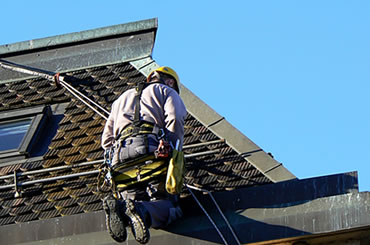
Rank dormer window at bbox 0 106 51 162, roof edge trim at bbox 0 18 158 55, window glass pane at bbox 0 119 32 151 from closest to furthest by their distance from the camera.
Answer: dormer window at bbox 0 106 51 162 → window glass pane at bbox 0 119 32 151 → roof edge trim at bbox 0 18 158 55

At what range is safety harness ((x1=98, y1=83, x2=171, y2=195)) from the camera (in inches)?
365

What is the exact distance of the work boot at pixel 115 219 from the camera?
8.67m

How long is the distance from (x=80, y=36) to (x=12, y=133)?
1678 millimetres

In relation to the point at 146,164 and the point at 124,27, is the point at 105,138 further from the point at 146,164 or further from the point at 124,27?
the point at 124,27

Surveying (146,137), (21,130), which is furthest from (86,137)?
(146,137)

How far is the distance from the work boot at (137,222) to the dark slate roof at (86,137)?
1259 mm

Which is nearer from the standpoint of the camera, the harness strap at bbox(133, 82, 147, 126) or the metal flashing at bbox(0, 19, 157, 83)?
the harness strap at bbox(133, 82, 147, 126)

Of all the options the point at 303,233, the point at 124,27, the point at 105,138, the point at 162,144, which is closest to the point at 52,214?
the point at 105,138

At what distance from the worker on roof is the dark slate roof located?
0.73 meters

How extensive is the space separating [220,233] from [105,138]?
1.47 metres

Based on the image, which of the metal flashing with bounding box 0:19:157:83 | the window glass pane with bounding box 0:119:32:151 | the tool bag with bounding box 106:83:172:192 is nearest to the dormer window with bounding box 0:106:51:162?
the window glass pane with bounding box 0:119:32:151

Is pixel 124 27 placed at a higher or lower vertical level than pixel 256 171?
higher

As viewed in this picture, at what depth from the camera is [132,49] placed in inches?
486

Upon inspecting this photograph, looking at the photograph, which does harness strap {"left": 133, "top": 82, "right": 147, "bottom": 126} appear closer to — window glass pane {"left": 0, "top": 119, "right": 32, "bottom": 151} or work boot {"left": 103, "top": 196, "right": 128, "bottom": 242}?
work boot {"left": 103, "top": 196, "right": 128, "bottom": 242}
